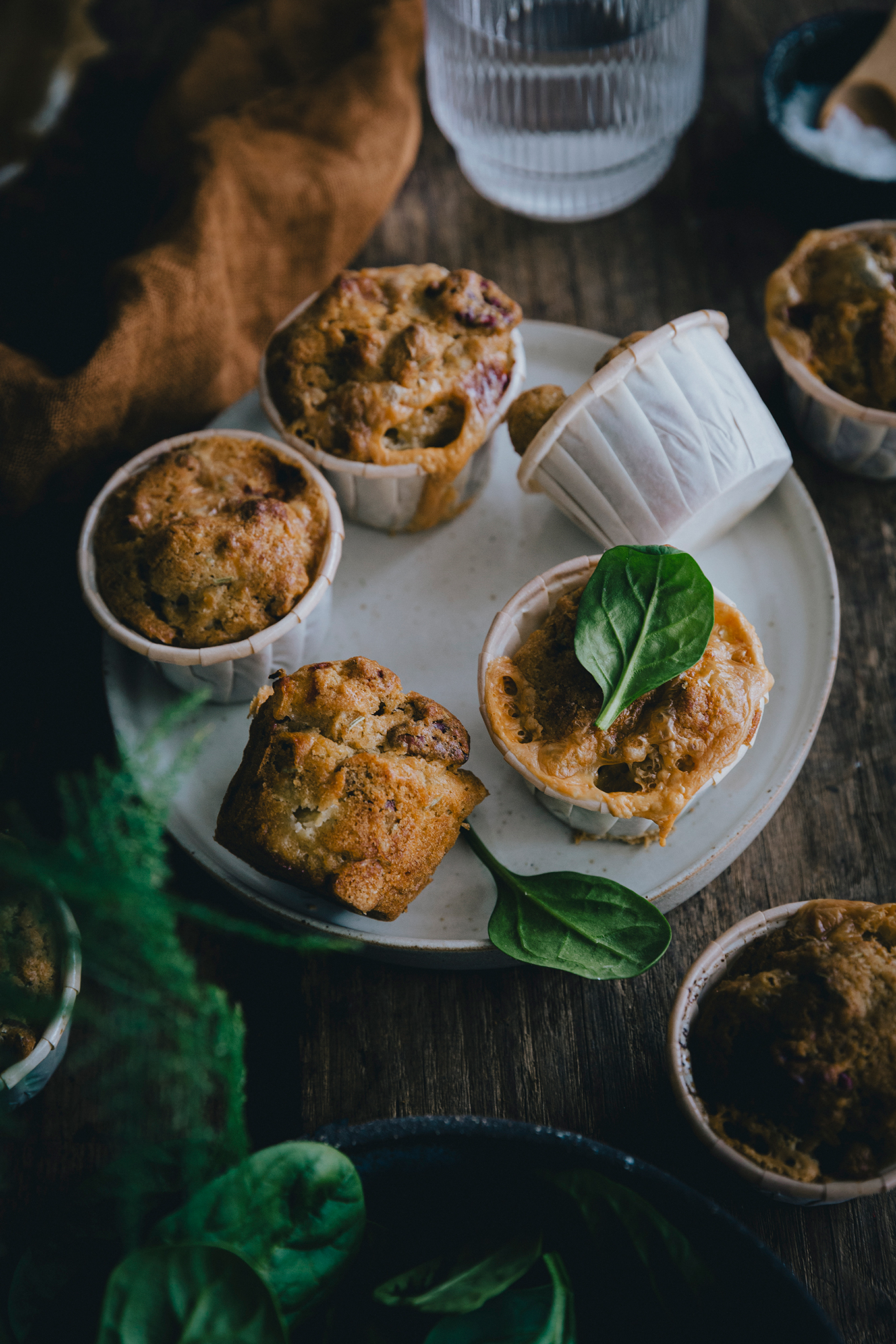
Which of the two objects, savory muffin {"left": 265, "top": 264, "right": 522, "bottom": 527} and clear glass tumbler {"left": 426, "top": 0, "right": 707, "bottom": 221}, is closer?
savory muffin {"left": 265, "top": 264, "right": 522, "bottom": 527}

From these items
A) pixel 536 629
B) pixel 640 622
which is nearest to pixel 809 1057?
pixel 640 622

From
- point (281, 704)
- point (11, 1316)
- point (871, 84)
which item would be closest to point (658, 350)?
point (281, 704)

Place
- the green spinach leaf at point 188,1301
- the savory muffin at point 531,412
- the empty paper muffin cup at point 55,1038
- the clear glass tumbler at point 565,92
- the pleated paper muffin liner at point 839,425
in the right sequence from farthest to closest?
1. the clear glass tumbler at point 565,92
2. the pleated paper muffin liner at point 839,425
3. the savory muffin at point 531,412
4. the empty paper muffin cup at point 55,1038
5. the green spinach leaf at point 188,1301

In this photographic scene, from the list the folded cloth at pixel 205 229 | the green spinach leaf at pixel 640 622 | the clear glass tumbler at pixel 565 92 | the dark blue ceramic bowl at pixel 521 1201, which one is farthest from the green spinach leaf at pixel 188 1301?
the clear glass tumbler at pixel 565 92

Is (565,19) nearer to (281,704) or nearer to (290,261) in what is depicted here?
(290,261)

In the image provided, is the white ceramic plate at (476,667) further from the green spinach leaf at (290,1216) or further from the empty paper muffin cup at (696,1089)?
the green spinach leaf at (290,1216)

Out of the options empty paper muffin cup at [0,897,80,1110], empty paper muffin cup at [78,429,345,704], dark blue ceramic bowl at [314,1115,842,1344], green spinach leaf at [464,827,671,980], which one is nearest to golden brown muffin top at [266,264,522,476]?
empty paper muffin cup at [78,429,345,704]

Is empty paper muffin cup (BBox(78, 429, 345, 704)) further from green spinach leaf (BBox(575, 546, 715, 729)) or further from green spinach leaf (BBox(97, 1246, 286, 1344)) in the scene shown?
green spinach leaf (BBox(97, 1246, 286, 1344))
